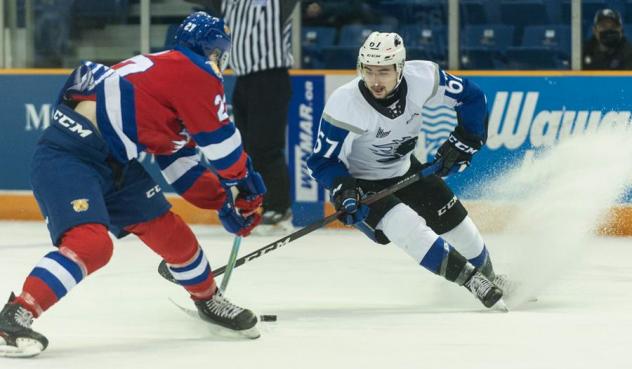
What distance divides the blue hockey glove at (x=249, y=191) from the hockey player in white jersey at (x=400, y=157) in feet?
1.42

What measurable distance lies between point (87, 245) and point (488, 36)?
12.4 feet

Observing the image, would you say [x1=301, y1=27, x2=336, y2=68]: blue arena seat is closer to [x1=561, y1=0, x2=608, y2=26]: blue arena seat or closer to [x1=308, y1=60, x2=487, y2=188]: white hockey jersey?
[x1=561, y1=0, x2=608, y2=26]: blue arena seat

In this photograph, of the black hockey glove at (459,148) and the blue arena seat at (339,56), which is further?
the blue arena seat at (339,56)

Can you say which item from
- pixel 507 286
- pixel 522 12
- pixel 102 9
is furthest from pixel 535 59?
pixel 507 286

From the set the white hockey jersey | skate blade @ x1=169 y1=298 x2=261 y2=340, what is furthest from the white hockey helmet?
skate blade @ x1=169 y1=298 x2=261 y2=340

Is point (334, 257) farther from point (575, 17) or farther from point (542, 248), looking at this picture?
point (575, 17)

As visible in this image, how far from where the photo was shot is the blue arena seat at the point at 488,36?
700 centimetres

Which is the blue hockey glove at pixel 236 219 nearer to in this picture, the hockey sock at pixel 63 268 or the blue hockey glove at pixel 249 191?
the blue hockey glove at pixel 249 191

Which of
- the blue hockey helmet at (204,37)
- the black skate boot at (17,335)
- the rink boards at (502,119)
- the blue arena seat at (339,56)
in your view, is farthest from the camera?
the blue arena seat at (339,56)

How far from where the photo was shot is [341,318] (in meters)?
4.38

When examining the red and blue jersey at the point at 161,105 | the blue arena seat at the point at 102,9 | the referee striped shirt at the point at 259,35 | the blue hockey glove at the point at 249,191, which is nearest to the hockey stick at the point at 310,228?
the blue hockey glove at the point at 249,191

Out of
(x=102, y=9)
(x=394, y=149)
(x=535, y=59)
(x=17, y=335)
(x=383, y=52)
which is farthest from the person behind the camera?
(x=102, y=9)

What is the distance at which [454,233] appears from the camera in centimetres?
468

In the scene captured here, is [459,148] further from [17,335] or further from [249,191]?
[17,335]
